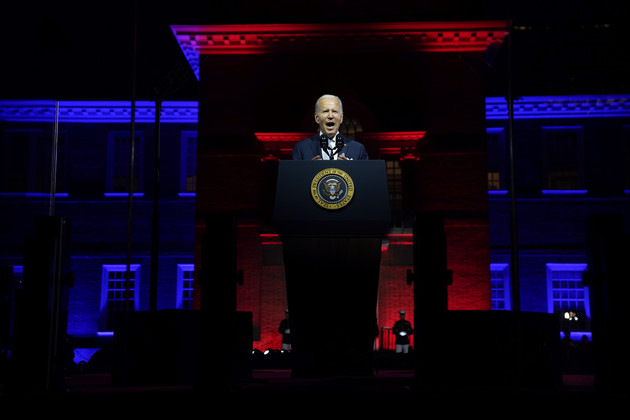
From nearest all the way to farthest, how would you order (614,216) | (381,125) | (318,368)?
(614,216) < (318,368) < (381,125)

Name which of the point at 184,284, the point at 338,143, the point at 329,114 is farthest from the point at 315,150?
the point at 184,284

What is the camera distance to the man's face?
804cm

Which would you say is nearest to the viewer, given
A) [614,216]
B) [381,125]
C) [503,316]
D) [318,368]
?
[614,216]

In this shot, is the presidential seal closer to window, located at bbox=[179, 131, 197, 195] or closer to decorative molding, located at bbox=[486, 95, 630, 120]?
decorative molding, located at bbox=[486, 95, 630, 120]

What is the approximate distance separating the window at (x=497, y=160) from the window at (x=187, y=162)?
479 inches

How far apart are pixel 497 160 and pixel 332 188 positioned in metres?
22.5

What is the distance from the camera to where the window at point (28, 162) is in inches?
1128

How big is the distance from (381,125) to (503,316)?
14.6m

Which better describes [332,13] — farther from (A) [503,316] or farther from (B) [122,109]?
(A) [503,316]

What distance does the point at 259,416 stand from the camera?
5.62 meters

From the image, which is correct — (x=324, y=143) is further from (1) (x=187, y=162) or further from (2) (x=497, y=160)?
(1) (x=187, y=162)

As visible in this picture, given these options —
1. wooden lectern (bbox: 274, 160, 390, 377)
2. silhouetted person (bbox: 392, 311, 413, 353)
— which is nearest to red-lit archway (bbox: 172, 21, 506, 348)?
→ silhouetted person (bbox: 392, 311, 413, 353)

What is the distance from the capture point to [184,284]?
2850 centimetres

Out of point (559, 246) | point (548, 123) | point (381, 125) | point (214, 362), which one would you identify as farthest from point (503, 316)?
point (548, 123)
